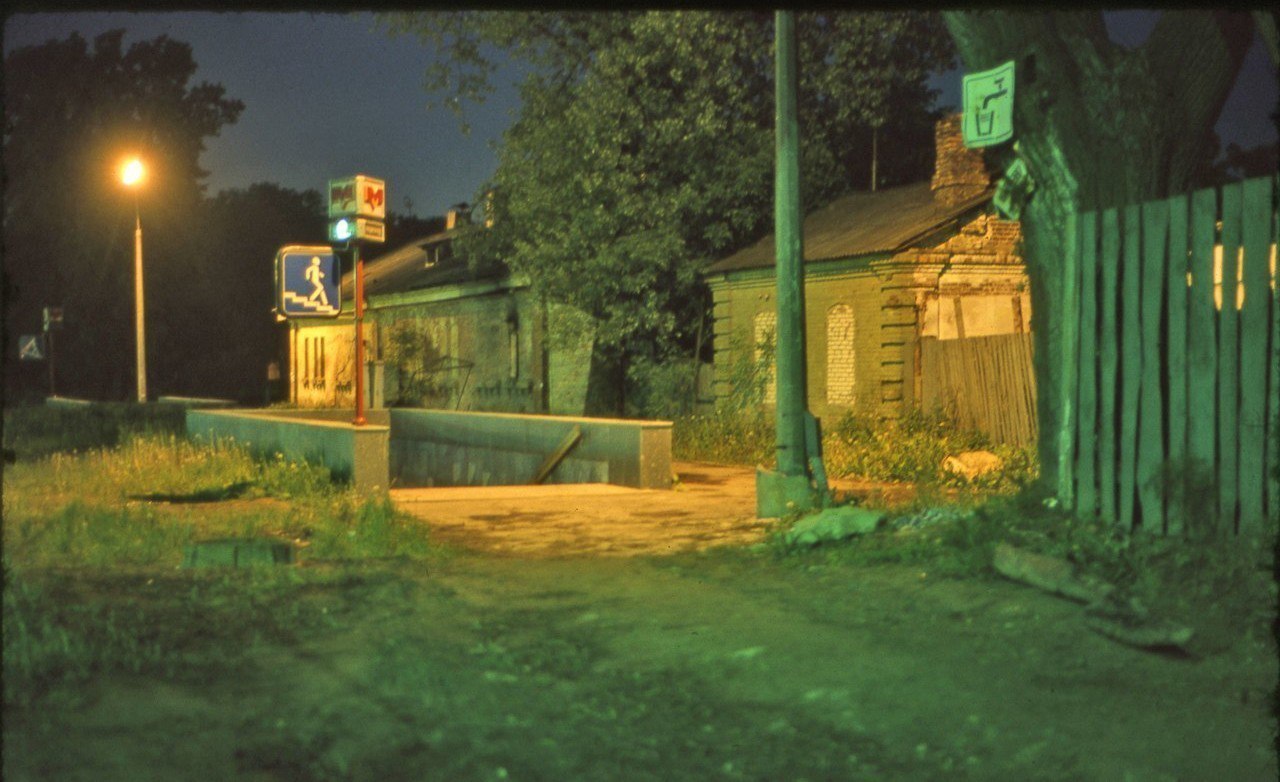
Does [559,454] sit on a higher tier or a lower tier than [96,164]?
lower

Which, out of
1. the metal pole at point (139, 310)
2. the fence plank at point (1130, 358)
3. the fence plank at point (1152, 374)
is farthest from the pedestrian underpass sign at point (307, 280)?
the metal pole at point (139, 310)

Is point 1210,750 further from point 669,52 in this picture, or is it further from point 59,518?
point 669,52

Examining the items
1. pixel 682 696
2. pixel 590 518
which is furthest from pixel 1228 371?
pixel 590 518

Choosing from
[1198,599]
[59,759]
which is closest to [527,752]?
[59,759]

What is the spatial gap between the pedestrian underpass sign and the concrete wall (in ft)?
10.7

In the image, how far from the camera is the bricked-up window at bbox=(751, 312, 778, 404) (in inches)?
950

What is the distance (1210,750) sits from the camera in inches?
206

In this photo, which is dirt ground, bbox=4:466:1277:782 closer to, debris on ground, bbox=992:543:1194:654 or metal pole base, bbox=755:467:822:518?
debris on ground, bbox=992:543:1194:654

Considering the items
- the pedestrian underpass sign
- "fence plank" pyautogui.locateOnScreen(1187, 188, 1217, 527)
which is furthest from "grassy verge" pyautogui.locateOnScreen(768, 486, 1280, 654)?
the pedestrian underpass sign

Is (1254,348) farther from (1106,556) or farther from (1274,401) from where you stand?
(1106,556)

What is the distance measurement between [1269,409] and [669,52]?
65.6ft

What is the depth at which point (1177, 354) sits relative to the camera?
317 inches

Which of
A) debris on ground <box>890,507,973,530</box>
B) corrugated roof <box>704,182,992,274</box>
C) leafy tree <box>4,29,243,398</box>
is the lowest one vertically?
debris on ground <box>890,507,973,530</box>

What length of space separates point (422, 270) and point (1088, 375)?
36.1 meters
